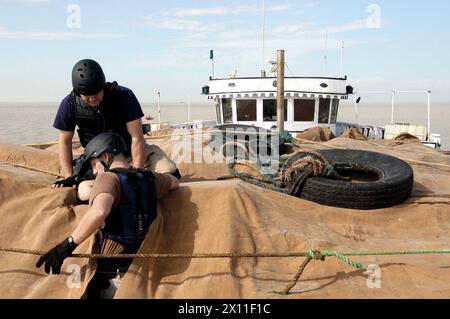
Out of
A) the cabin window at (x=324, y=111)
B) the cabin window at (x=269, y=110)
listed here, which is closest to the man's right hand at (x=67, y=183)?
the cabin window at (x=269, y=110)

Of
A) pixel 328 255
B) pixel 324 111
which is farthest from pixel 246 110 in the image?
pixel 328 255

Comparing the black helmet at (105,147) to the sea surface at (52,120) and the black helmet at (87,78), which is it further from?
the sea surface at (52,120)

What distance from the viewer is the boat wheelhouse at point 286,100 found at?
14.4m

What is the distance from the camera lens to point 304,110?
14.8m

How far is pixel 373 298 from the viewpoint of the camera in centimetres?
318

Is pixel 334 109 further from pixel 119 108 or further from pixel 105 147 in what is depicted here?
pixel 105 147

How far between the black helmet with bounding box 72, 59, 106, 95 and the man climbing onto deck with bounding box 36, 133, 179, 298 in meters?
0.74

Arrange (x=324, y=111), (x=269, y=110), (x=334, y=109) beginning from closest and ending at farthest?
(x=269, y=110), (x=324, y=111), (x=334, y=109)

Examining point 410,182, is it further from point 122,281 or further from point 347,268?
point 122,281

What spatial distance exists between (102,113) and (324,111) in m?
11.5

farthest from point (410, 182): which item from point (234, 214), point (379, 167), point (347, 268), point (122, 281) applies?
point (122, 281)

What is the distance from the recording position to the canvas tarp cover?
3.46 m
